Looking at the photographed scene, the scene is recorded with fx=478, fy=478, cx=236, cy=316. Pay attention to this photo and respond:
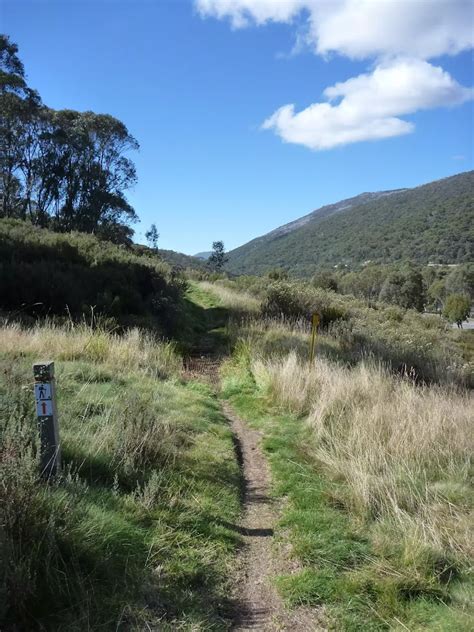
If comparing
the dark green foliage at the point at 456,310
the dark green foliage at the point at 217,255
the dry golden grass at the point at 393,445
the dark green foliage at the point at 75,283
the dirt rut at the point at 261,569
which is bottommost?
the dark green foliage at the point at 456,310

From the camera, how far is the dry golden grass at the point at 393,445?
3818 millimetres

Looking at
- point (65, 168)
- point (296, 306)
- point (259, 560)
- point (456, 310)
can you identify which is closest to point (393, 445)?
point (259, 560)

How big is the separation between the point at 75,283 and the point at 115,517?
1021 cm

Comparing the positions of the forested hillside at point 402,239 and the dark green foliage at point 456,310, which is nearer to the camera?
the dark green foliage at point 456,310

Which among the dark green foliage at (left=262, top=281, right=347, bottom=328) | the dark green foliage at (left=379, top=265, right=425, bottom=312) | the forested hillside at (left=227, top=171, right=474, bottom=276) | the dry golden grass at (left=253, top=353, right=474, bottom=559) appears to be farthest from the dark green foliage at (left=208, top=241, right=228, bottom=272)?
the dry golden grass at (left=253, top=353, right=474, bottom=559)

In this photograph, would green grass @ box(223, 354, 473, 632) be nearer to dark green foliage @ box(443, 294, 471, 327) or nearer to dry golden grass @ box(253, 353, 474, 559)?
dry golden grass @ box(253, 353, 474, 559)

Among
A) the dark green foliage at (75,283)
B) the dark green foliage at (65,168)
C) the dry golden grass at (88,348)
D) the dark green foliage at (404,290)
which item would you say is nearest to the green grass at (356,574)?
the dry golden grass at (88,348)

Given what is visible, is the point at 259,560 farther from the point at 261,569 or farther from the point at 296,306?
the point at 296,306

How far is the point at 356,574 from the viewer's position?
329 cm

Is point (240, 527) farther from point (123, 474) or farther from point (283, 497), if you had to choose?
point (123, 474)

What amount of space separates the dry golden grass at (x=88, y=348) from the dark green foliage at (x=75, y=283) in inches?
33.5

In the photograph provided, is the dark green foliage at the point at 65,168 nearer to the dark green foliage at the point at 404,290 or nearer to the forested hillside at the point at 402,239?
the dark green foliage at the point at 404,290

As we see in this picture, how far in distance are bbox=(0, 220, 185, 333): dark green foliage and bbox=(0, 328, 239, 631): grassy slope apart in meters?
4.76

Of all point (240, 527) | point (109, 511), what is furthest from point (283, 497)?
point (109, 511)
